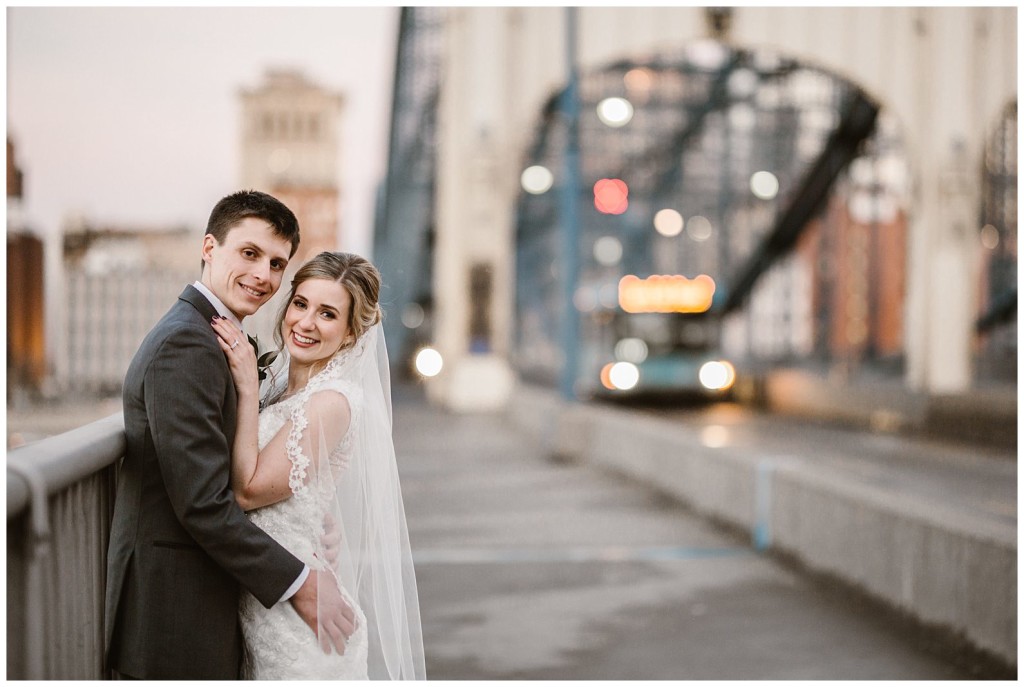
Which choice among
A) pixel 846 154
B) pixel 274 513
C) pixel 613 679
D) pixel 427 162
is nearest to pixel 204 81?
pixel 613 679

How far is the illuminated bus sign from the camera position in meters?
27.3

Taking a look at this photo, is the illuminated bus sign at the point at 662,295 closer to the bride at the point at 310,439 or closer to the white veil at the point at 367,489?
the white veil at the point at 367,489

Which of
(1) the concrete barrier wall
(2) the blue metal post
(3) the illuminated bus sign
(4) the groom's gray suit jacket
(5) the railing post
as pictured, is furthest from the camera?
(3) the illuminated bus sign

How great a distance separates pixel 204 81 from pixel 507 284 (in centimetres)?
1840

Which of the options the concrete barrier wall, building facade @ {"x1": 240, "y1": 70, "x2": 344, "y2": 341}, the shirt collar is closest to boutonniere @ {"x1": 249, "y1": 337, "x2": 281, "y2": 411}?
the shirt collar

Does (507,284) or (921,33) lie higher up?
(921,33)


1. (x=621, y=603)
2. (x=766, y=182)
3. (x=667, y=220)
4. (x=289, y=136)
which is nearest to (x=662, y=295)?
(x=766, y=182)

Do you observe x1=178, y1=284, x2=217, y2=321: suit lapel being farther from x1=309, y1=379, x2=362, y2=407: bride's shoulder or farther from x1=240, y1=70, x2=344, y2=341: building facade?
x1=240, y1=70, x2=344, y2=341: building facade

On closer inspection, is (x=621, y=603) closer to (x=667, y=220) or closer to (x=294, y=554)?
(x=294, y=554)

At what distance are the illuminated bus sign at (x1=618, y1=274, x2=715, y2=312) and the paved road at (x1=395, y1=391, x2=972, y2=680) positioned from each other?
53.5 ft

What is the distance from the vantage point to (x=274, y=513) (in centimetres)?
308

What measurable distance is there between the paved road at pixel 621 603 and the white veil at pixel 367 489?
1757 millimetres

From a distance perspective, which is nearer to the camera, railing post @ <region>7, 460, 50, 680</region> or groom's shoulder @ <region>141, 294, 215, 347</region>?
railing post @ <region>7, 460, 50, 680</region>

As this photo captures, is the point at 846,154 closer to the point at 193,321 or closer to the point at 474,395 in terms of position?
the point at 474,395
